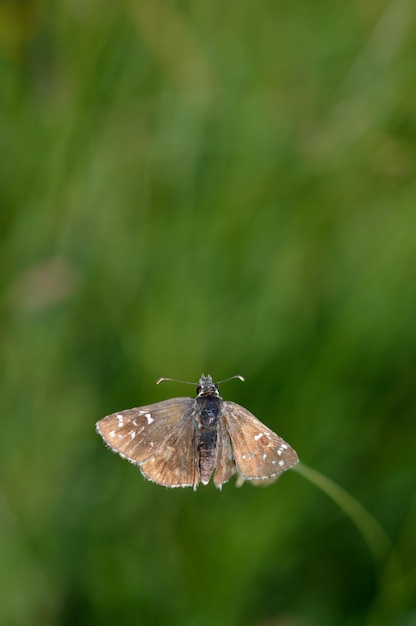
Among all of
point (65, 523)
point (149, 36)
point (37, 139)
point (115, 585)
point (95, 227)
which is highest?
point (149, 36)

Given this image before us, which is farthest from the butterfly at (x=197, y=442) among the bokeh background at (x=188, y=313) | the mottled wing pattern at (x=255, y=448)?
the bokeh background at (x=188, y=313)

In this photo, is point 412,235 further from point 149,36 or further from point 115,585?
point 115,585

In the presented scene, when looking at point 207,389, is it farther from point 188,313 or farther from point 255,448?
point 188,313

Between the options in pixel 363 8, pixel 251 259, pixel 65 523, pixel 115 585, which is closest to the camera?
pixel 115 585

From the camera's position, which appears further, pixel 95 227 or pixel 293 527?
pixel 95 227

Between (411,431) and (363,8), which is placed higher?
(363,8)

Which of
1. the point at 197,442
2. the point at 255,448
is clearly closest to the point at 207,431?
the point at 197,442

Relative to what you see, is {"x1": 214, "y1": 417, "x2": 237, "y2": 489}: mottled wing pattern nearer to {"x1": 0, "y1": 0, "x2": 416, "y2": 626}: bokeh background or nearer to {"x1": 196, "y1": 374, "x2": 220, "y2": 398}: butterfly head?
{"x1": 196, "y1": 374, "x2": 220, "y2": 398}: butterfly head

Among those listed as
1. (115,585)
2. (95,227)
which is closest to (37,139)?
(95,227)
